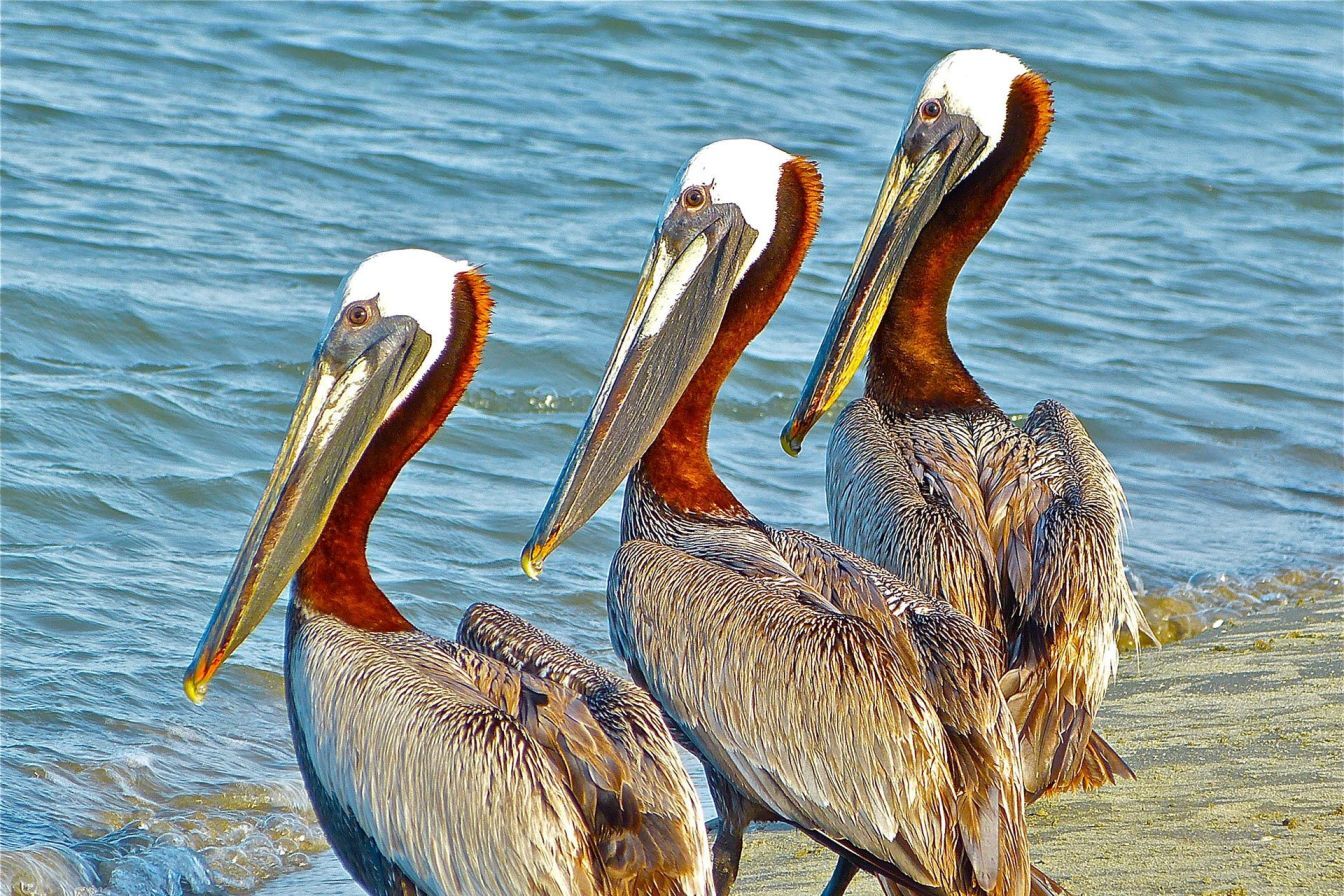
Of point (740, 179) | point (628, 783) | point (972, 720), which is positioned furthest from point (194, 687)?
point (740, 179)

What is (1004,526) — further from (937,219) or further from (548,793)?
(548,793)

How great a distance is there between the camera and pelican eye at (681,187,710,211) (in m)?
4.69

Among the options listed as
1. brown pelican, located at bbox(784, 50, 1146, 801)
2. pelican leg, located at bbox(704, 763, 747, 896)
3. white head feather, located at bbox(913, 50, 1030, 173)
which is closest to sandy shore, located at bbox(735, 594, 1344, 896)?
brown pelican, located at bbox(784, 50, 1146, 801)

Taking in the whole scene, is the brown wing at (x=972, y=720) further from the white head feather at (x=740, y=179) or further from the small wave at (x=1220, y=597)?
the small wave at (x=1220, y=597)

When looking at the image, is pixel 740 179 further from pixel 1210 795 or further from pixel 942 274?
pixel 1210 795

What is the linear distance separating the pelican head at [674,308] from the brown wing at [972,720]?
2.55 feet

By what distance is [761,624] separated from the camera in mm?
4035

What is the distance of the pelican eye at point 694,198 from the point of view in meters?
4.69

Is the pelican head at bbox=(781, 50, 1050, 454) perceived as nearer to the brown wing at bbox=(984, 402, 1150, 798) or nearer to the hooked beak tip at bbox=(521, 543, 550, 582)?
the brown wing at bbox=(984, 402, 1150, 798)

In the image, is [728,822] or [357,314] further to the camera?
[728,822]

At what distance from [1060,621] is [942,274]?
1465mm

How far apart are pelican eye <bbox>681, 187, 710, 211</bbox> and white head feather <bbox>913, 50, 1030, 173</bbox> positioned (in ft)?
3.75

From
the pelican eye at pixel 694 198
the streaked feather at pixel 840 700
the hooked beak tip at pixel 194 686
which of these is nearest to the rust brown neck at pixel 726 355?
the pelican eye at pixel 694 198

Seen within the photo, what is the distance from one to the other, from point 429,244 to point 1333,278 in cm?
588
